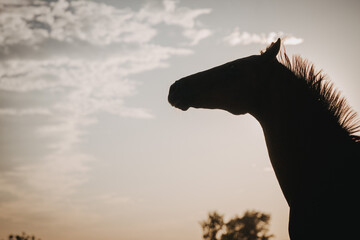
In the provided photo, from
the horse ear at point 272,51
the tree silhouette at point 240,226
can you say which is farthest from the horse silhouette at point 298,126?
the tree silhouette at point 240,226

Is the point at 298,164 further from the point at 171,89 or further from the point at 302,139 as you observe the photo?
the point at 171,89

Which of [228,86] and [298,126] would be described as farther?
[228,86]

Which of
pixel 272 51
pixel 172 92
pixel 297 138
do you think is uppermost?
pixel 272 51

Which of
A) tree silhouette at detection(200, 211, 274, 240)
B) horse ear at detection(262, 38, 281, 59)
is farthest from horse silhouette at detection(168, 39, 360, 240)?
tree silhouette at detection(200, 211, 274, 240)

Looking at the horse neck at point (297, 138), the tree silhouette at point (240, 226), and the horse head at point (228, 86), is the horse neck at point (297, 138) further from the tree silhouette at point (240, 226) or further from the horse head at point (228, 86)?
the tree silhouette at point (240, 226)

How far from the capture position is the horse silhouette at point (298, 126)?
2828 millimetres

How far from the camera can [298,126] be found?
128 inches

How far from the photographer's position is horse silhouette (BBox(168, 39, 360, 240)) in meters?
2.83

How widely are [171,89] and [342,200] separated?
2369 millimetres

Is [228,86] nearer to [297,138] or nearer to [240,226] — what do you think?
[297,138]

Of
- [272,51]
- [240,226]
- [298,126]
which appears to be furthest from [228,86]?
[240,226]

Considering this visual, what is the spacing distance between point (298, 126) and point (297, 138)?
143 mm

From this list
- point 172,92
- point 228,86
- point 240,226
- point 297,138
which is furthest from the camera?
point 240,226

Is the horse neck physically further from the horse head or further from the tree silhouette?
the tree silhouette
